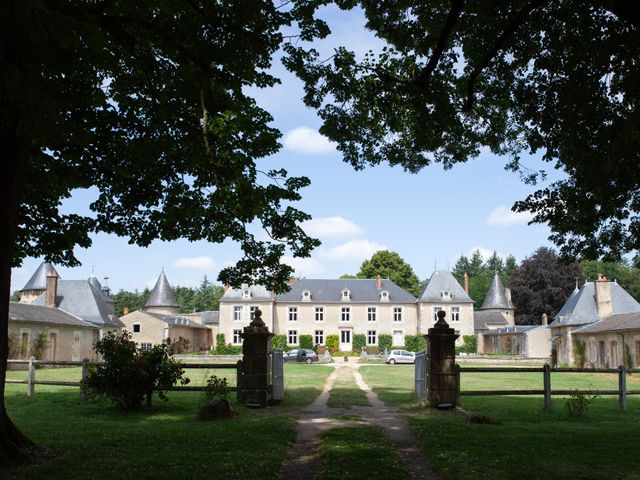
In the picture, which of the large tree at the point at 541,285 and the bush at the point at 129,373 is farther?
the large tree at the point at 541,285

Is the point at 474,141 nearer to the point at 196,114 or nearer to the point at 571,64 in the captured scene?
the point at 571,64

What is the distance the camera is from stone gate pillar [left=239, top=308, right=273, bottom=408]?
45.0 ft

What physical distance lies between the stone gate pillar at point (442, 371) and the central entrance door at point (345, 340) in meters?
47.9

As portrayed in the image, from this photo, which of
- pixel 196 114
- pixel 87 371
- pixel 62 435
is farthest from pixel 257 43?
pixel 87 371

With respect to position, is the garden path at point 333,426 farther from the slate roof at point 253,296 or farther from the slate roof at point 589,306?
the slate roof at point 253,296

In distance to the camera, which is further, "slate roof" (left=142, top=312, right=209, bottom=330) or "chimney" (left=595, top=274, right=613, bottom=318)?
"slate roof" (left=142, top=312, right=209, bottom=330)

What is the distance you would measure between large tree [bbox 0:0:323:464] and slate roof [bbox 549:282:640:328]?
1573 inches

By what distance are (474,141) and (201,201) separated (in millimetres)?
5678

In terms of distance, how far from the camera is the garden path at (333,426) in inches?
287

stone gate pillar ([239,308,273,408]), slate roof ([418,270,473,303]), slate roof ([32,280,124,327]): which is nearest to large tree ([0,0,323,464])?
stone gate pillar ([239,308,273,408])

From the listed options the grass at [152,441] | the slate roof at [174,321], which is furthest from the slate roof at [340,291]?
the grass at [152,441]

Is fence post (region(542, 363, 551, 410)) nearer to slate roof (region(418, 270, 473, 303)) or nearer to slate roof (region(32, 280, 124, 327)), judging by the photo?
slate roof (region(32, 280, 124, 327))

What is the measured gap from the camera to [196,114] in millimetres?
10203

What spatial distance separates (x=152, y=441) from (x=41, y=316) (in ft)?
113
